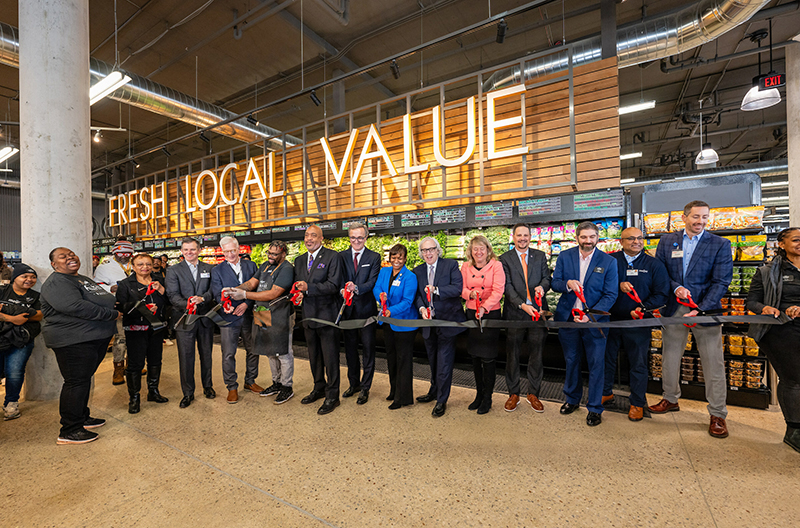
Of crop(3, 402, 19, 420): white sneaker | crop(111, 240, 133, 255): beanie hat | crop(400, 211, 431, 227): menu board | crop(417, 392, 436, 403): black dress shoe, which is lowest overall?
crop(417, 392, 436, 403): black dress shoe

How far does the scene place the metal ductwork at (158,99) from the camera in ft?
17.7

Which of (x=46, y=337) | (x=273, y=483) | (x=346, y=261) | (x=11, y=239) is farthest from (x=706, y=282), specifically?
(x=11, y=239)

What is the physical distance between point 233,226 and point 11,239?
13.5 m

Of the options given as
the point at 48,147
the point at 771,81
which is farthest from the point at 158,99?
the point at 771,81

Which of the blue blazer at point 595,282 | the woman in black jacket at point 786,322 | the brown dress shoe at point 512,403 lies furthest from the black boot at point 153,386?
the woman in black jacket at point 786,322

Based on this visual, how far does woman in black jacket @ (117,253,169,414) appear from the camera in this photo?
359 cm

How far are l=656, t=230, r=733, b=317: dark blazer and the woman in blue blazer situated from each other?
2424 mm

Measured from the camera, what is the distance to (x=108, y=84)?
525cm

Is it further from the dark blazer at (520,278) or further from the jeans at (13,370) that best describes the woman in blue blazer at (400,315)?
the jeans at (13,370)

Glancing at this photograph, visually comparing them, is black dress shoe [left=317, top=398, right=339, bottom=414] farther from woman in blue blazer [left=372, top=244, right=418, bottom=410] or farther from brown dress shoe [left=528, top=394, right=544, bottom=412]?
brown dress shoe [left=528, top=394, right=544, bottom=412]

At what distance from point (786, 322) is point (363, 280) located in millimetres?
3504

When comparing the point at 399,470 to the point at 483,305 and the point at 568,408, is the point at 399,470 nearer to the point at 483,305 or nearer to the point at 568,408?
the point at 483,305

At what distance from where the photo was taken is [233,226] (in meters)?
8.21

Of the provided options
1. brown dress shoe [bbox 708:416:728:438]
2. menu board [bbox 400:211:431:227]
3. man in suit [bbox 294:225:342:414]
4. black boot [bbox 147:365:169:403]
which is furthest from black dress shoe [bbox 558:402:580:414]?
black boot [bbox 147:365:169:403]
